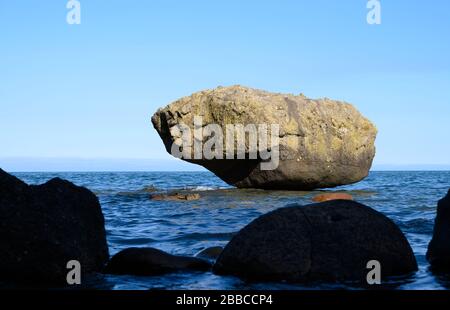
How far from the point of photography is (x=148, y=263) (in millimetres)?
7605

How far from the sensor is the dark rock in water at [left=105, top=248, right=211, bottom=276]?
297 inches

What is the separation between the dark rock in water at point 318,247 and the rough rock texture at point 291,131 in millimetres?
15850

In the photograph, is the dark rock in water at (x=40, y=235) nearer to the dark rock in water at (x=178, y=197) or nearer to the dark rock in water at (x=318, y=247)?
the dark rock in water at (x=318, y=247)

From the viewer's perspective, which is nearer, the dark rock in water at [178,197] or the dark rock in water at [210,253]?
the dark rock in water at [210,253]

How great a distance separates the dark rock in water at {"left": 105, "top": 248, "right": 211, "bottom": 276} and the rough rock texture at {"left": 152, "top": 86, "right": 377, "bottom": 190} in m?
15.9

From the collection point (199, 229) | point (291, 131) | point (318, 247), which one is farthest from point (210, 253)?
point (291, 131)
